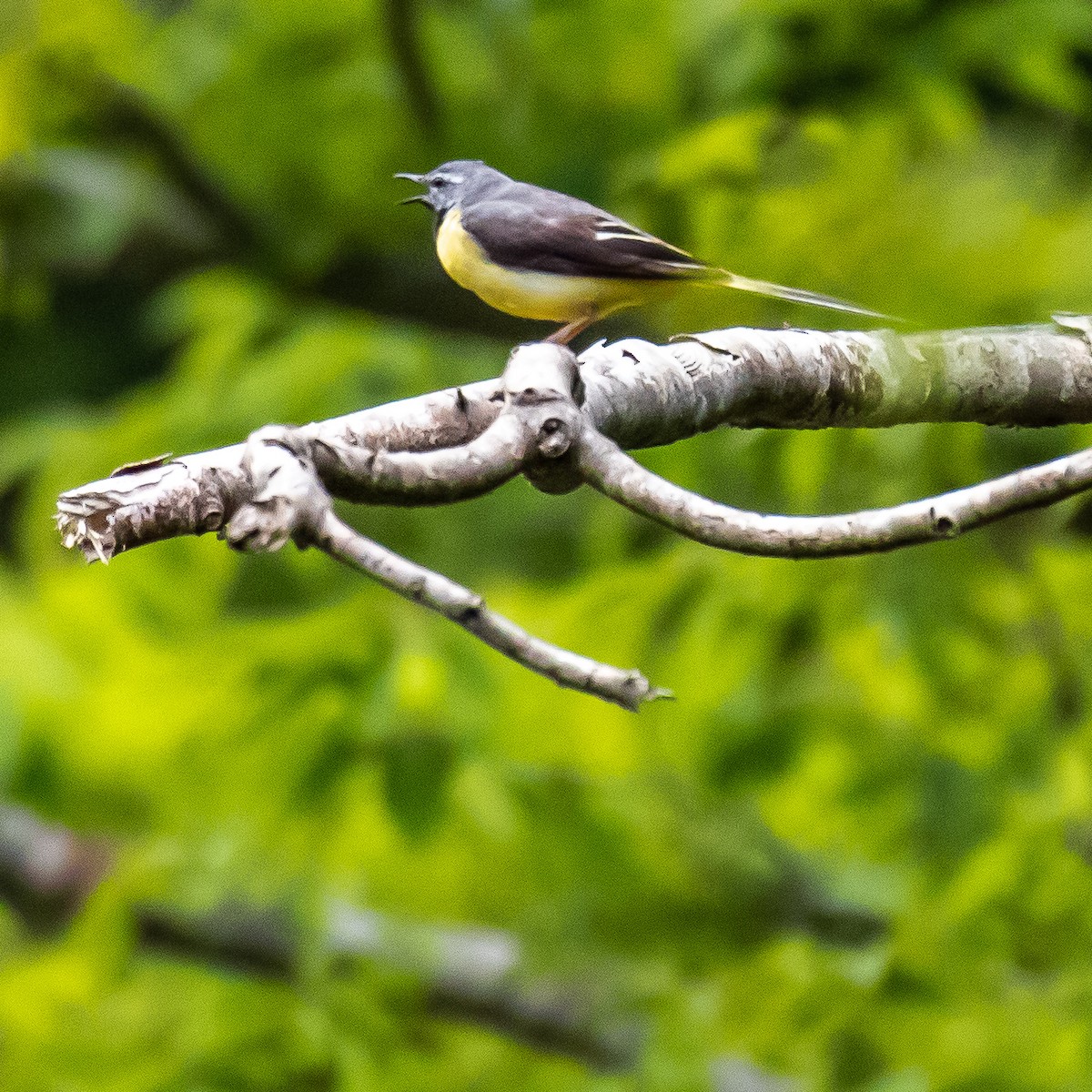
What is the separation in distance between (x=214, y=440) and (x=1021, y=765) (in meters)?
3.61

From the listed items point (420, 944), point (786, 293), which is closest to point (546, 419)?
Answer: point (786, 293)

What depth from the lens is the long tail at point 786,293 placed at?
2.86m

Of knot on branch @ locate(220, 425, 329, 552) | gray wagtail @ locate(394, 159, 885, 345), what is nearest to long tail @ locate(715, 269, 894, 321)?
gray wagtail @ locate(394, 159, 885, 345)

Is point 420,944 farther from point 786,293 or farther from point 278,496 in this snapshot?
point 278,496

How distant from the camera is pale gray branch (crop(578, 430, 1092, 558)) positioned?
5.88 ft

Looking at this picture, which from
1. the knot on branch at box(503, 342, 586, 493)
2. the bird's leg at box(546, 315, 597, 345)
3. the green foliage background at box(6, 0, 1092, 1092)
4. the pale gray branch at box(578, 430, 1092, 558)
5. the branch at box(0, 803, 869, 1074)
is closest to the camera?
the pale gray branch at box(578, 430, 1092, 558)

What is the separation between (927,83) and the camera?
545cm

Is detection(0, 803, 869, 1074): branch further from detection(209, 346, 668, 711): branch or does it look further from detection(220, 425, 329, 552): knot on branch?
detection(220, 425, 329, 552): knot on branch

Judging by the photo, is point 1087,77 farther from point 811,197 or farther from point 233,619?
point 233,619

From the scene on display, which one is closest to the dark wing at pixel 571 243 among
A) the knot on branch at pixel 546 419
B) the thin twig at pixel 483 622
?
the knot on branch at pixel 546 419

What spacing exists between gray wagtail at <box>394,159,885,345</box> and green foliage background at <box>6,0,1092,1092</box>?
0.50 metres

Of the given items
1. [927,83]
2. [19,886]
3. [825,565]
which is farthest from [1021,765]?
[19,886]

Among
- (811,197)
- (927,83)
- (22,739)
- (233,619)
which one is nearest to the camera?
(811,197)

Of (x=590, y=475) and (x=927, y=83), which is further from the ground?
(x=927, y=83)
